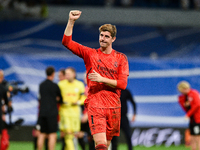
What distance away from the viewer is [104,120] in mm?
5066

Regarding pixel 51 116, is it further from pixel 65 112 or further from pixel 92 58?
pixel 92 58

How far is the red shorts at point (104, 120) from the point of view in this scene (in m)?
5.00

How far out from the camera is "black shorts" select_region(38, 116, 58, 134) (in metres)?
8.44

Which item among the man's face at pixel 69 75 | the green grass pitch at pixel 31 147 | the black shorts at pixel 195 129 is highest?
the man's face at pixel 69 75

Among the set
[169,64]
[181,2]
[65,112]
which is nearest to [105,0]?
[181,2]

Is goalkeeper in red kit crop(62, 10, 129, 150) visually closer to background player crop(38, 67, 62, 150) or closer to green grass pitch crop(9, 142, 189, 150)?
background player crop(38, 67, 62, 150)

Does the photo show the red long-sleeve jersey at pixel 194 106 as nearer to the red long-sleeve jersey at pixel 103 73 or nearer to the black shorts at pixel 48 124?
the black shorts at pixel 48 124

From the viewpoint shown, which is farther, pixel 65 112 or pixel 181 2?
pixel 181 2

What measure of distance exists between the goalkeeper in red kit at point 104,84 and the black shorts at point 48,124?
3348mm

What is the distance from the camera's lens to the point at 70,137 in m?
8.98

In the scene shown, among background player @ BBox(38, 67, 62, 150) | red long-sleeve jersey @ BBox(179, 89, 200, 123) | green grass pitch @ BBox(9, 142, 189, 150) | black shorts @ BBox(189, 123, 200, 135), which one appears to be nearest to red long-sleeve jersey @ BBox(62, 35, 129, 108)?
background player @ BBox(38, 67, 62, 150)

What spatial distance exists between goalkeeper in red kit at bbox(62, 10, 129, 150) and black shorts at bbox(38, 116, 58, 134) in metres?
3.35

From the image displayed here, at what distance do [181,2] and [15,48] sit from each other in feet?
28.7

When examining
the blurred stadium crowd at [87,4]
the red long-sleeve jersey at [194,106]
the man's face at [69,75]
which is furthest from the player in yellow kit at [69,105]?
the blurred stadium crowd at [87,4]
